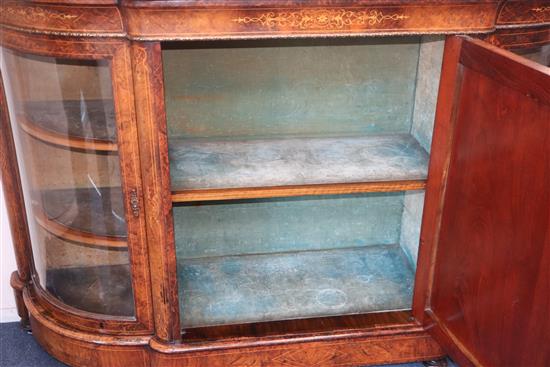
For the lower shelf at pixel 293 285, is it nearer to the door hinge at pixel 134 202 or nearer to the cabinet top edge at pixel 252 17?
the door hinge at pixel 134 202

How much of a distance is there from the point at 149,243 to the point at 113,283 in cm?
15

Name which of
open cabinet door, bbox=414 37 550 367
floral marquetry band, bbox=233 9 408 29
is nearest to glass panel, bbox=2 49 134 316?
floral marquetry band, bbox=233 9 408 29

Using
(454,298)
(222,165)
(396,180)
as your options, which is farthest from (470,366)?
(222,165)

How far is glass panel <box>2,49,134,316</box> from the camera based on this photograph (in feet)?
3.57

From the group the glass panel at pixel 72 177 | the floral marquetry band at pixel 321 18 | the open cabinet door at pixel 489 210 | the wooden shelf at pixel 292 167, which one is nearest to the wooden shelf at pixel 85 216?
the glass panel at pixel 72 177

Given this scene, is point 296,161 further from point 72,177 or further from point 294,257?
point 72,177

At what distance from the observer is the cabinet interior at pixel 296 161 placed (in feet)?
4.24

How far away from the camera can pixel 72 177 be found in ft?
3.90

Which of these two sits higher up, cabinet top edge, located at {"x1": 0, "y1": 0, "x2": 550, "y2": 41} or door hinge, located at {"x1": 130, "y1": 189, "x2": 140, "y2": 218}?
cabinet top edge, located at {"x1": 0, "y1": 0, "x2": 550, "y2": 41}

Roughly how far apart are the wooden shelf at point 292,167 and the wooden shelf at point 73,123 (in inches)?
6.6

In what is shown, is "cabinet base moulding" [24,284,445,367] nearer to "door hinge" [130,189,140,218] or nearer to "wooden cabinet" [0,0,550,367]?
"wooden cabinet" [0,0,550,367]

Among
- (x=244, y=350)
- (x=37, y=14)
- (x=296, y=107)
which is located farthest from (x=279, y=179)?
(x=37, y=14)

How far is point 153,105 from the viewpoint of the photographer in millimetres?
1036

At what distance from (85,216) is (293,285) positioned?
506 millimetres
